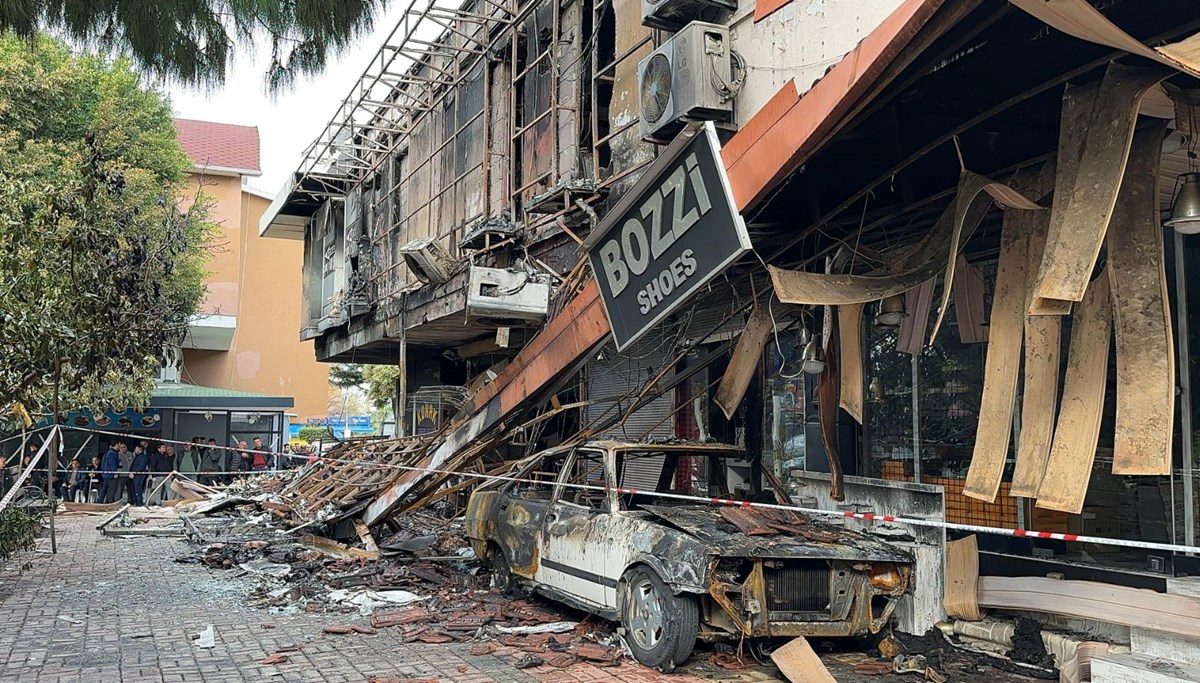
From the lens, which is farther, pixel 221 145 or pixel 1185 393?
pixel 221 145

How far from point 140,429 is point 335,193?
34.0ft

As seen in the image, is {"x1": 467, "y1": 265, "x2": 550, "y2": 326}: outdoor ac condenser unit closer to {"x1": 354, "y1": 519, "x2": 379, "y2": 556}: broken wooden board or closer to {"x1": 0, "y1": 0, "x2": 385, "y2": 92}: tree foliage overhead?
{"x1": 354, "y1": 519, "x2": 379, "y2": 556}: broken wooden board

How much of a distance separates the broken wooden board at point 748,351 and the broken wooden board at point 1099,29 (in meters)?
4.54

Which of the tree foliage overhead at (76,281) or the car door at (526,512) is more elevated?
the tree foliage overhead at (76,281)

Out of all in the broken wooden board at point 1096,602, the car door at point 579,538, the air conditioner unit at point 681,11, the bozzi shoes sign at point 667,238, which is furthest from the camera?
the air conditioner unit at point 681,11

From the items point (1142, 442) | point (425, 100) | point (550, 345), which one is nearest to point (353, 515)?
point (550, 345)

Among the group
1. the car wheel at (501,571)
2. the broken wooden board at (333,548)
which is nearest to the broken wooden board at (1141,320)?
the car wheel at (501,571)

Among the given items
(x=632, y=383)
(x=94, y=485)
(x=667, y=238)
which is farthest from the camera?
(x=94, y=485)

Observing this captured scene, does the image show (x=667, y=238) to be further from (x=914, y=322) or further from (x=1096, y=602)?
(x=1096, y=602)

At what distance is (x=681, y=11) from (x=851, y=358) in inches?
175

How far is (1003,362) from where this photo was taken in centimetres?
637

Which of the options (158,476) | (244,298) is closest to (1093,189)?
(158,476)

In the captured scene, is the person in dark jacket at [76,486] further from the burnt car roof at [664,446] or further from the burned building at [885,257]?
the burnt car roof at [664,446]

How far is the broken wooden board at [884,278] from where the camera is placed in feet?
22.1
